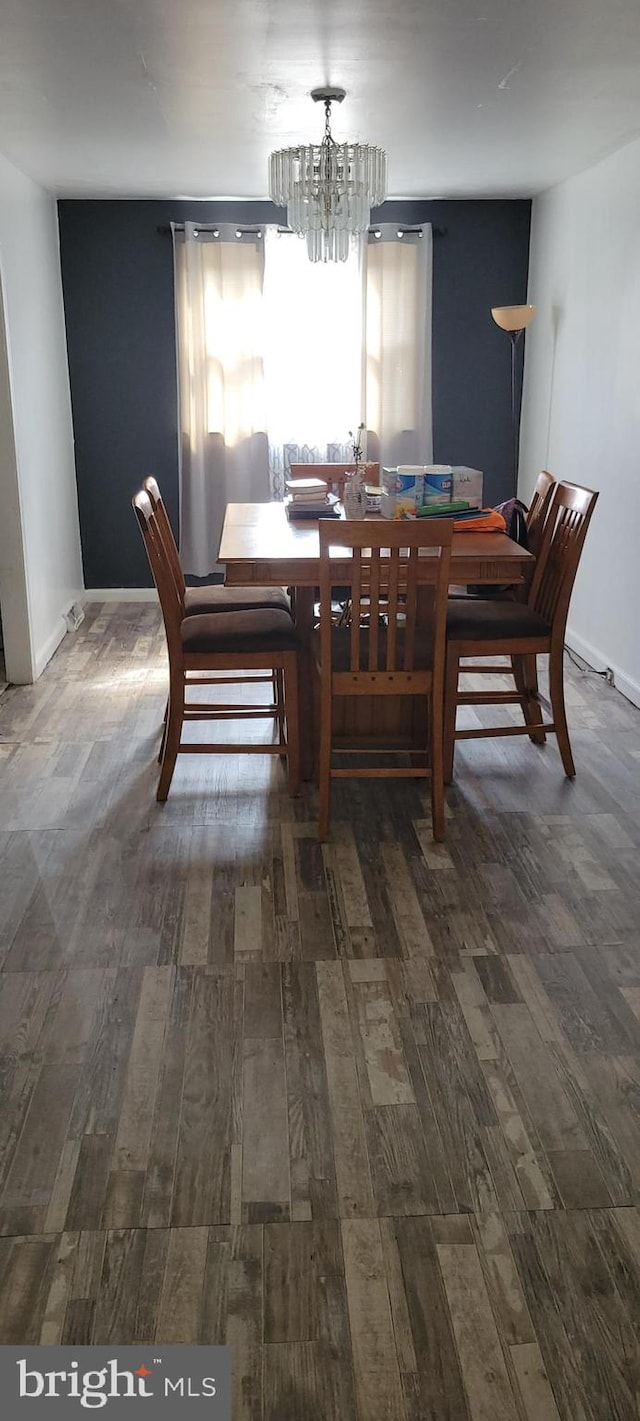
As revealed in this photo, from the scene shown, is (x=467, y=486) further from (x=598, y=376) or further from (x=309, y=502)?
(x=598, y=376)

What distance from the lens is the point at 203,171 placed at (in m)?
4.96

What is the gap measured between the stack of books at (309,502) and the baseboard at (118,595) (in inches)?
90.8

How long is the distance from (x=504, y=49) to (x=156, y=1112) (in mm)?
2933

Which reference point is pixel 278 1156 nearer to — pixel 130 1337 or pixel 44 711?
pixel 130 1337

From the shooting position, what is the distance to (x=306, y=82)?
133 inches

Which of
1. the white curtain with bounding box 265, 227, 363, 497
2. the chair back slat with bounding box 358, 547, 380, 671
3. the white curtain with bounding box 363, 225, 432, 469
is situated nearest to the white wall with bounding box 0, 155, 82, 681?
the white curtain with bounding box 265, 227, 363, 497

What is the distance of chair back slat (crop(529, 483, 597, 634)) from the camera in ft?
11.4

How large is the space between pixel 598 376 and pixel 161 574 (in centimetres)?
253

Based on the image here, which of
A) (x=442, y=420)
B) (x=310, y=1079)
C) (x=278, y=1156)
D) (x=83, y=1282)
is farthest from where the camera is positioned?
(x=442, y=420)

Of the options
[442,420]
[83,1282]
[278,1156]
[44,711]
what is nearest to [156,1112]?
[278,1156]

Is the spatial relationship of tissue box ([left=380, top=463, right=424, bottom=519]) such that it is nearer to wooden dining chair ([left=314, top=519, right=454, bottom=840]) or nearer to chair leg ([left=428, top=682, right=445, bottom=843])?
wooden dining chair ([left=314, top=519, right=454, bottom=840])

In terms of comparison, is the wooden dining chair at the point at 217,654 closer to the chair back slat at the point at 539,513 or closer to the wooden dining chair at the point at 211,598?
the wooden dining chair at the point at 211,598

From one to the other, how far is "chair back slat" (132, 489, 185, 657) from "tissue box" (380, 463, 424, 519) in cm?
83

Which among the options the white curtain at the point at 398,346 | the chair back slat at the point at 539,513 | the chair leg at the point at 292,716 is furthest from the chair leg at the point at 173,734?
the white curtain at the point at 398,346
